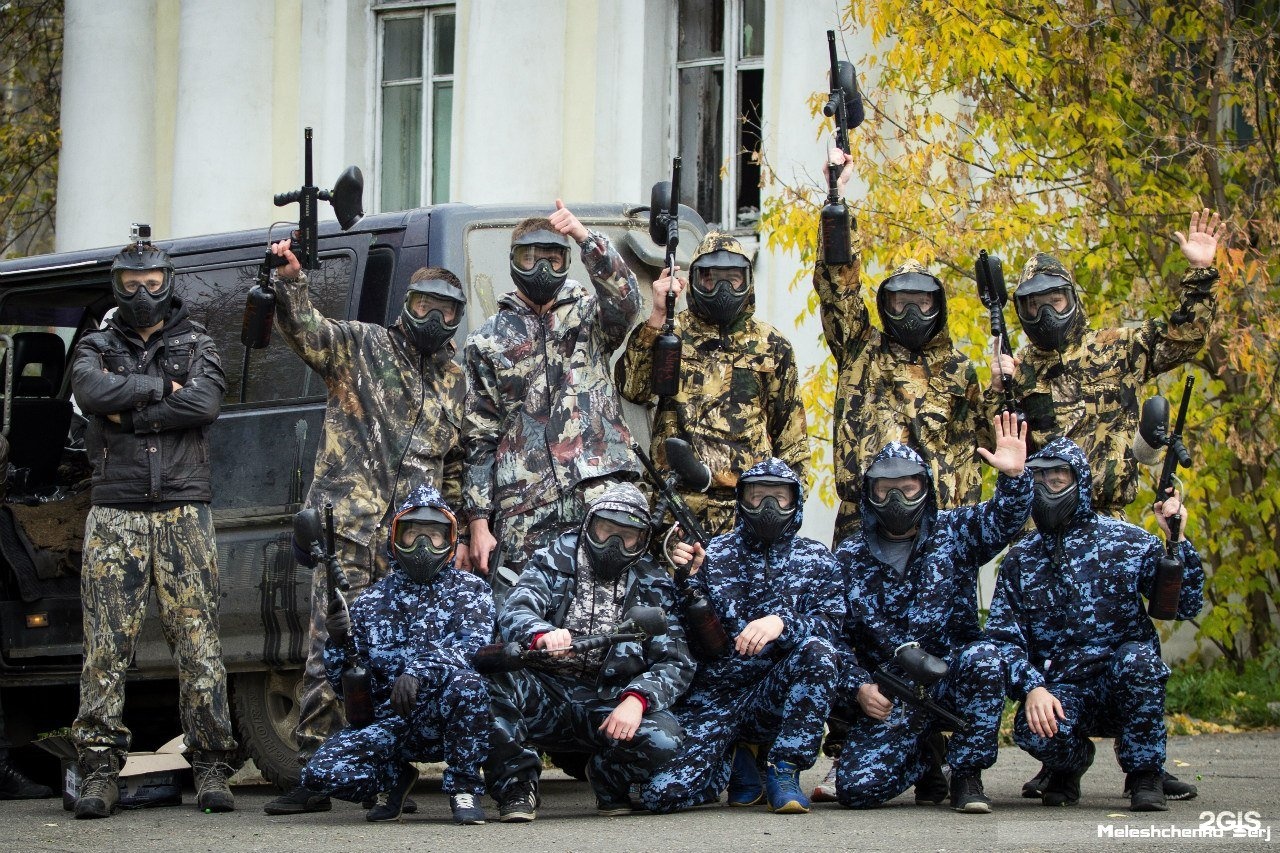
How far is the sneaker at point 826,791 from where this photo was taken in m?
8.45

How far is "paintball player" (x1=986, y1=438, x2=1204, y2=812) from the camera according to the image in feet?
25.6

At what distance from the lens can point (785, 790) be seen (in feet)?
25.7

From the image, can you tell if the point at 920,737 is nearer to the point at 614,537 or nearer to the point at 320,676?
the point at 614,537

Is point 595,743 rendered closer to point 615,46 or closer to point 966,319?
point 966,319

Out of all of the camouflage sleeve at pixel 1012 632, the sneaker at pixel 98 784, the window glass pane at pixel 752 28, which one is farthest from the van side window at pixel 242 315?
the window glass pane at pixel 752 28

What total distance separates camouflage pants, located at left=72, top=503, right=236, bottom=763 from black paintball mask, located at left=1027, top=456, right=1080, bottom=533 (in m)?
3.52

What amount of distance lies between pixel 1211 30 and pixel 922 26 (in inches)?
80.7

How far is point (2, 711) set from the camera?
918cm

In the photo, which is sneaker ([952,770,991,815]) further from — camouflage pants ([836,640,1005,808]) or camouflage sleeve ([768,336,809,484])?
camouflage sleeve ([768,336,809,484])

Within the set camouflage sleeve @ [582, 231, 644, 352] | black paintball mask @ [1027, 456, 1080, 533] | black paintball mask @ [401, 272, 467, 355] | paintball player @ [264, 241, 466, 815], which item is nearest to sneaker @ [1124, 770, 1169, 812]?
black paintball mask @ [1027, 456, 1080, 533]

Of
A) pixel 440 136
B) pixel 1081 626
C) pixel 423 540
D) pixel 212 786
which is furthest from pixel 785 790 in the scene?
pixel 440 136

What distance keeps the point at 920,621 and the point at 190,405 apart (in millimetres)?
3261

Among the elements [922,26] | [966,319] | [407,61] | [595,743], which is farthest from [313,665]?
[407,61]

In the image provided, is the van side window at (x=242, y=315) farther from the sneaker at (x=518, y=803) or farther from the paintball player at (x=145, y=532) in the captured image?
the sneaker at (x=518, y=803)
